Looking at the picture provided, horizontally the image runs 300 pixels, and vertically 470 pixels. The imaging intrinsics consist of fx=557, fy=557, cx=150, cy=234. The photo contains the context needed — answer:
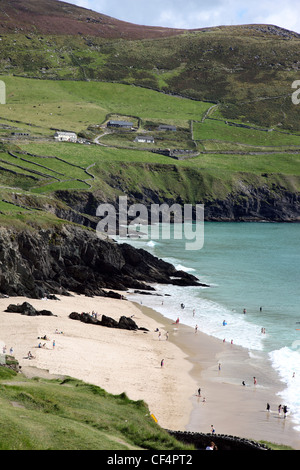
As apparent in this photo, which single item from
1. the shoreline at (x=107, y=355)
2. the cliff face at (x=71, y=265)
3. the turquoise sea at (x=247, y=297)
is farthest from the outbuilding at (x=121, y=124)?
the shoreline at (x=107, y=355)

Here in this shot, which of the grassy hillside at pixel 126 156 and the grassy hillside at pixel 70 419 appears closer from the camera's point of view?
the grassy hillside at pixel 70 419

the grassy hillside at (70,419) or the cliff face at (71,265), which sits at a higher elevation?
the cliff face at (71,265)

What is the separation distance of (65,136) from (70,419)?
137225 millimetres

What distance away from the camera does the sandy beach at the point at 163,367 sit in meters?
34.8

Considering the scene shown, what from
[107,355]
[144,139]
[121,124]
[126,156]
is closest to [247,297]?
[107,355]

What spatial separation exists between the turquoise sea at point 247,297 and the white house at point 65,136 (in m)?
56.4

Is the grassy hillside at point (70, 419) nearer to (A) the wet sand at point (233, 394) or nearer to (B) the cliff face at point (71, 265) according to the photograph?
(A) the wet sand at point (233, 394)

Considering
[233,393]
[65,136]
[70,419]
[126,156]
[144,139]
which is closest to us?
[70,419]

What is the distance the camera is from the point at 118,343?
161ft

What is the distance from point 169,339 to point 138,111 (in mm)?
155717

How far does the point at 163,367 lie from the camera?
44.8 m

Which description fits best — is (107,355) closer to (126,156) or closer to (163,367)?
(163,367)

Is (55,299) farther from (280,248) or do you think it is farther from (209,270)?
(280,248)
